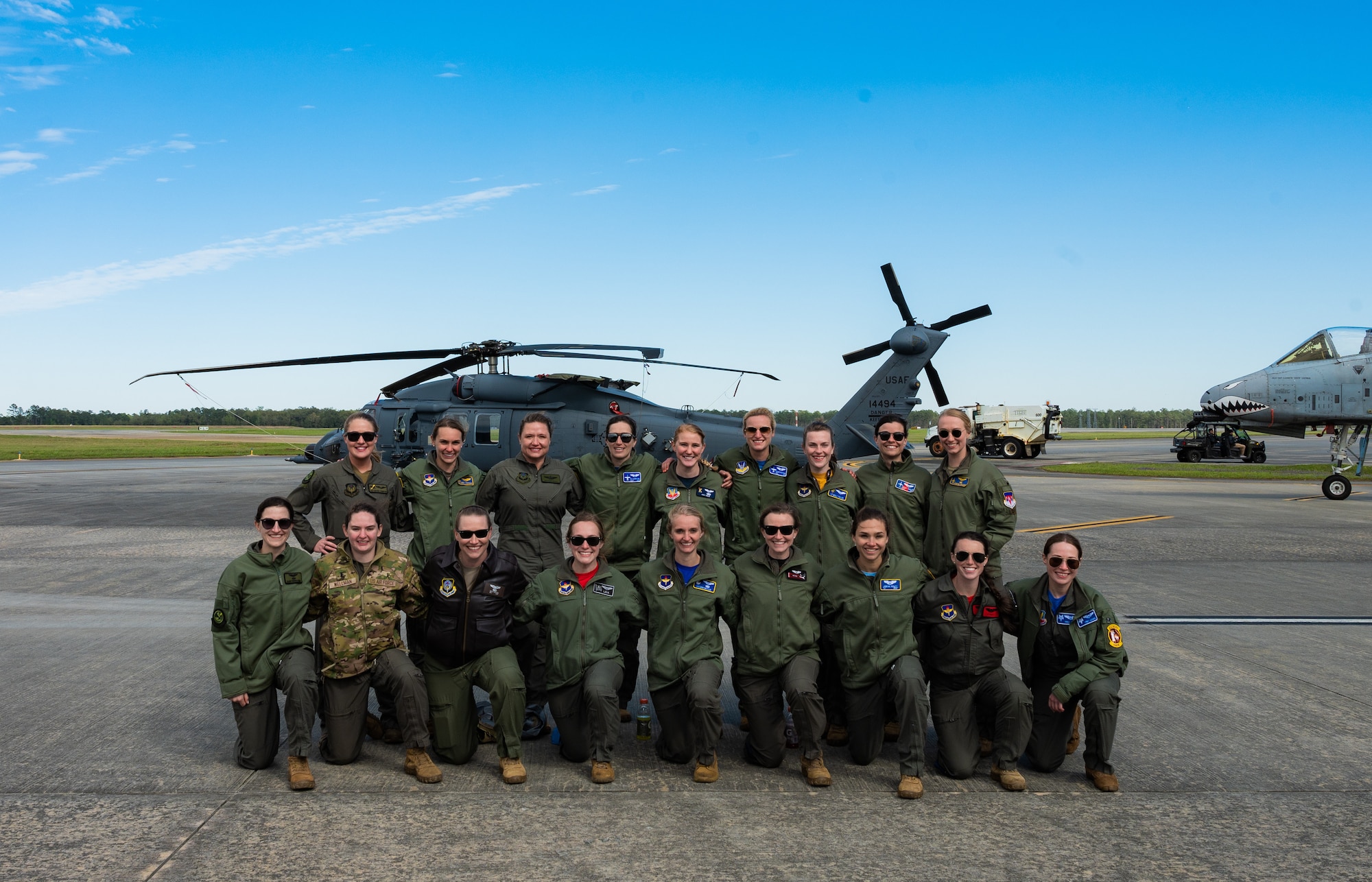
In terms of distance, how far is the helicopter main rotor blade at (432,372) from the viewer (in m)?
16.0

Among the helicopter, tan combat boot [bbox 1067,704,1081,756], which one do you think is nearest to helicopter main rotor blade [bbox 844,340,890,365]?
the helicopter

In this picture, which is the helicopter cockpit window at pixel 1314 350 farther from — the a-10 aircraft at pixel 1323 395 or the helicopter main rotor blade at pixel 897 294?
the helicopter main rotor blade at pixel 897 294

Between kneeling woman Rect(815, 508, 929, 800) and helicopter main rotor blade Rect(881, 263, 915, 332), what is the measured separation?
13543 mm

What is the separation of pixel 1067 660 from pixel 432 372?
13785 mm

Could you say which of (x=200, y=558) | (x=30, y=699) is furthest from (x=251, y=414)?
(x=30, y=699)

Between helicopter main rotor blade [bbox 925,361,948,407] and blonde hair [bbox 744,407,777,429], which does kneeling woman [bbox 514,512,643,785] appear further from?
helicopter main rotor blade [bbox 925,361,948,407]

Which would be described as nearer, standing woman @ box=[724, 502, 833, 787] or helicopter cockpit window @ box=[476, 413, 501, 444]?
standing woman @ box=[724, 502, 833, 787]

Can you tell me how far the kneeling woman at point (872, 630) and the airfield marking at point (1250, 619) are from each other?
4214mm

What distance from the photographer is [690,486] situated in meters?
5.86

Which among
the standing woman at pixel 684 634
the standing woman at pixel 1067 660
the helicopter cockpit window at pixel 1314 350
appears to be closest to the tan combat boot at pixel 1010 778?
the standing woman at pixel 1067 660

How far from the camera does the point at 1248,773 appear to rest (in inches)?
174

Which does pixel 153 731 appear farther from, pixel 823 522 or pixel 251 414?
pixel 251 414

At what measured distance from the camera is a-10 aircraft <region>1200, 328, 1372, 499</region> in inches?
720

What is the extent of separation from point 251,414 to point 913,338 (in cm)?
8126
